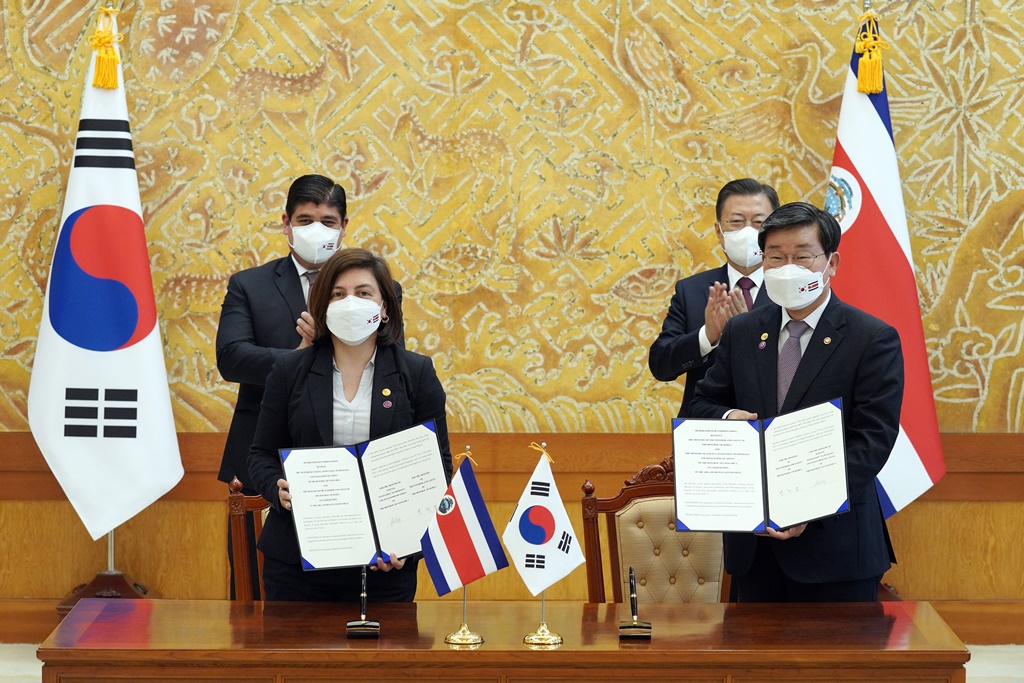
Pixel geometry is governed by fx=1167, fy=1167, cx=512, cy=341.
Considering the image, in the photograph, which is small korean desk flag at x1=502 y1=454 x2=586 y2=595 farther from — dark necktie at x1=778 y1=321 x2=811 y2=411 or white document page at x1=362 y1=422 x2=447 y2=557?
dark necktie at x1=778 y1=321 x2=811 y2=411

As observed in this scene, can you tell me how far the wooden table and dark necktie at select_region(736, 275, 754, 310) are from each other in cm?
138

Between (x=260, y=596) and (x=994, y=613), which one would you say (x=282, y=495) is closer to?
(x=260, y=596)

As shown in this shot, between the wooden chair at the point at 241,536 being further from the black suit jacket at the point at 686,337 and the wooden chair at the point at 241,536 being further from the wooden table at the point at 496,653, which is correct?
the black suit jacket at the point at 686,337

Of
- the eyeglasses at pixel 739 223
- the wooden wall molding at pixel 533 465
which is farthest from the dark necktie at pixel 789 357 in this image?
the wooden wall molding at pixel 533 465

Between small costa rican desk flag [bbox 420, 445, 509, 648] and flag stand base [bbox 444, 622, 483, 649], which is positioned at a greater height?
small costa rican desk flag [bbox 420, 445, 509, 648]

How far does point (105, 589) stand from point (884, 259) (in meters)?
3.46

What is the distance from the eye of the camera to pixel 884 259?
15.3 ft

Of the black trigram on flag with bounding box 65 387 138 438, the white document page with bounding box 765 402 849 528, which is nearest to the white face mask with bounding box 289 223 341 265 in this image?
the black trigram on flag with bounding box 65 387 138 438

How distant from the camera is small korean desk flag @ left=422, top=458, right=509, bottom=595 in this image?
247 centimetres

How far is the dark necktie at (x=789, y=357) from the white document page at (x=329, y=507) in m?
1.06

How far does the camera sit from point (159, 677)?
2.35 m

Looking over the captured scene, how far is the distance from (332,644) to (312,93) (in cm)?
310

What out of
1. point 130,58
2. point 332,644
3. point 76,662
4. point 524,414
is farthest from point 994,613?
point 130,58

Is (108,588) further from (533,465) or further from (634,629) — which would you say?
(634,629)
